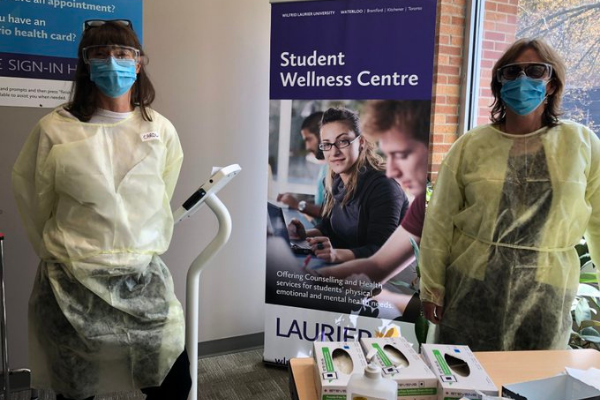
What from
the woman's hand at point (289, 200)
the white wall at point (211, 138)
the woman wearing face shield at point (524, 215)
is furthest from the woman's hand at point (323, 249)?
the woman wearing face shield at point (524, 215)

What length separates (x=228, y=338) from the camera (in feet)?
10.6

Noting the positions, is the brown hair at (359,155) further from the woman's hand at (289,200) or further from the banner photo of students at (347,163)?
the woman's hand at (289,200)

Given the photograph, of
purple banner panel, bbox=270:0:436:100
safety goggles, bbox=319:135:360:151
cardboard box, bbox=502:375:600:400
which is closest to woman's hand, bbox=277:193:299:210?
safety goggles, bbox=319:135:360:151

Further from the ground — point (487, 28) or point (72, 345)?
point (487, 28)

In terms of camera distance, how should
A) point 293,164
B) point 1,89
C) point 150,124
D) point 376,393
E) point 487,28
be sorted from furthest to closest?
point 487,28 → point 293,164 → point 1,89 → point 150,124 → point 376,393

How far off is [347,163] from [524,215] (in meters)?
1.07

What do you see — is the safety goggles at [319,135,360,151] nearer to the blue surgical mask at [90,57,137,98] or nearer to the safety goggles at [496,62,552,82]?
the safety goggles at [496,62,552,82]

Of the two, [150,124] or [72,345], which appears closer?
[72,345]

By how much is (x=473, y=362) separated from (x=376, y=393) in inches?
13.5

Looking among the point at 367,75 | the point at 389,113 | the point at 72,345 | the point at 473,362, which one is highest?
the point at 367,75

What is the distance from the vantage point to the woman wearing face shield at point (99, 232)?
1.74 meters

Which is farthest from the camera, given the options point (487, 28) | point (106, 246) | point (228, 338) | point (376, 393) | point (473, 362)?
point (487, 28)

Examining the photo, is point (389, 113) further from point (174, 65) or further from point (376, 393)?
point (376, 393)

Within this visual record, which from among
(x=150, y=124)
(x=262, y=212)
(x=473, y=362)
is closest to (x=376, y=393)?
(x=473, y=362)
